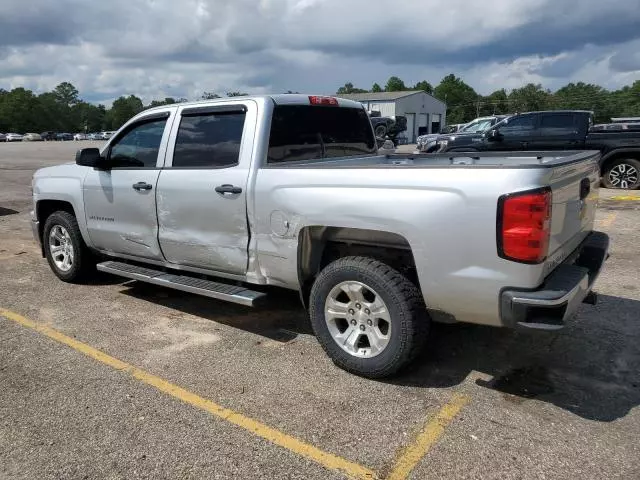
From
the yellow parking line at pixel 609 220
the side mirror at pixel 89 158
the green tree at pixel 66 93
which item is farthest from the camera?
the green tree at pixel 66 93

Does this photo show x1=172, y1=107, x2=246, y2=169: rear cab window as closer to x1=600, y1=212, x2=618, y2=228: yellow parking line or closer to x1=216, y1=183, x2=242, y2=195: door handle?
x1=216, y1=183, x2=242, y2=195: door handle

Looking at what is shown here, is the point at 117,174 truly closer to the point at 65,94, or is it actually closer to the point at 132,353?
the point at 132,353

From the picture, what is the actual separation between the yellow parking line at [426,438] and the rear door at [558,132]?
10.7m

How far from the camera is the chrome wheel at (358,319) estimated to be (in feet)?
11.8

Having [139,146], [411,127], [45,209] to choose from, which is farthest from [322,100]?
[411,127]

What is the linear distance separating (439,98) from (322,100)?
127631 millimetres

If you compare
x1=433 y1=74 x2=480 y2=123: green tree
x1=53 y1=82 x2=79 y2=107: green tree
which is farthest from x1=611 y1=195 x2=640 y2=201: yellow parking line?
x1=53 y1=82 x2=79 y2=107: green tree

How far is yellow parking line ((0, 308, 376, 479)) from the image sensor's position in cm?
280

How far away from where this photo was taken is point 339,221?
3561 mm

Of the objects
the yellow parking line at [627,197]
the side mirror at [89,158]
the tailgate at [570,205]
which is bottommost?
the yellow parking line at [627,197]

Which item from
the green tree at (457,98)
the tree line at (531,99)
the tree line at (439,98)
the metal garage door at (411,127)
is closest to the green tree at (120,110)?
the tree line at (439,98)

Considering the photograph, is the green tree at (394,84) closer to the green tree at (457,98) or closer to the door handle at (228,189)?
the green tree at (457,98)

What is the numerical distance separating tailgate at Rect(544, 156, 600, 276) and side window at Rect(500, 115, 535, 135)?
32.1ft

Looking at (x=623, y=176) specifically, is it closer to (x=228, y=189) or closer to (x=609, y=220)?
(x=609, y=220)
